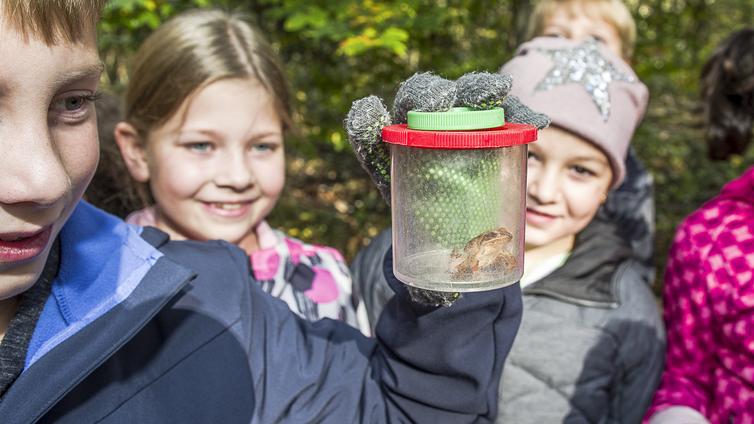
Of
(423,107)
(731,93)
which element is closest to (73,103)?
(423,107)

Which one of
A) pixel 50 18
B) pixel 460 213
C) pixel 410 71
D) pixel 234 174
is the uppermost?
pixel 50 18

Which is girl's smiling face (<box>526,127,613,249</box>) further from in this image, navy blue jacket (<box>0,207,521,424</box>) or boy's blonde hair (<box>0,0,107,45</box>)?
boy's blonde hair (<box>0,0,107,45</box>)

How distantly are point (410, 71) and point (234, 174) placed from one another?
2692 mm

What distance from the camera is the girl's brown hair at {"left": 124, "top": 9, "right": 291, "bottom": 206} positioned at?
8.60 ft

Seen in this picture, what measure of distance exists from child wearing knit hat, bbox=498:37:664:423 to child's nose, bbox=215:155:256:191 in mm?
1019

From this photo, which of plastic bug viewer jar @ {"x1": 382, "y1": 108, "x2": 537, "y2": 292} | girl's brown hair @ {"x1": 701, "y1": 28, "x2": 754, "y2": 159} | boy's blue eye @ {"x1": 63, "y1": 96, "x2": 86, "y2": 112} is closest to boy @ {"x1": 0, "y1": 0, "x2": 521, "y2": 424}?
boy's blue eye @ {"x1": 63, "y1": 96, "x2": 86, "y2": 112}

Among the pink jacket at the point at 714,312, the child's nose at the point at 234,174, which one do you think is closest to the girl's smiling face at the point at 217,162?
the child's nose at the point at 234,174

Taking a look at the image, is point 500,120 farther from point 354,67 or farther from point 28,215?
point 354,67

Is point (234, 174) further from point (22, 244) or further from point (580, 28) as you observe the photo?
point (580, 28)

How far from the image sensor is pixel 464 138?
125 cm

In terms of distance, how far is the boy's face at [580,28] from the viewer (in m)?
3.74

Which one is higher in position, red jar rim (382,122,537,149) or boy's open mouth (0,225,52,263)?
red jar rim (382,122,537,149)

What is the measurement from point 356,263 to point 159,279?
1425 mm

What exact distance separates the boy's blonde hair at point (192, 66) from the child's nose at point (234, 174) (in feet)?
0.94
